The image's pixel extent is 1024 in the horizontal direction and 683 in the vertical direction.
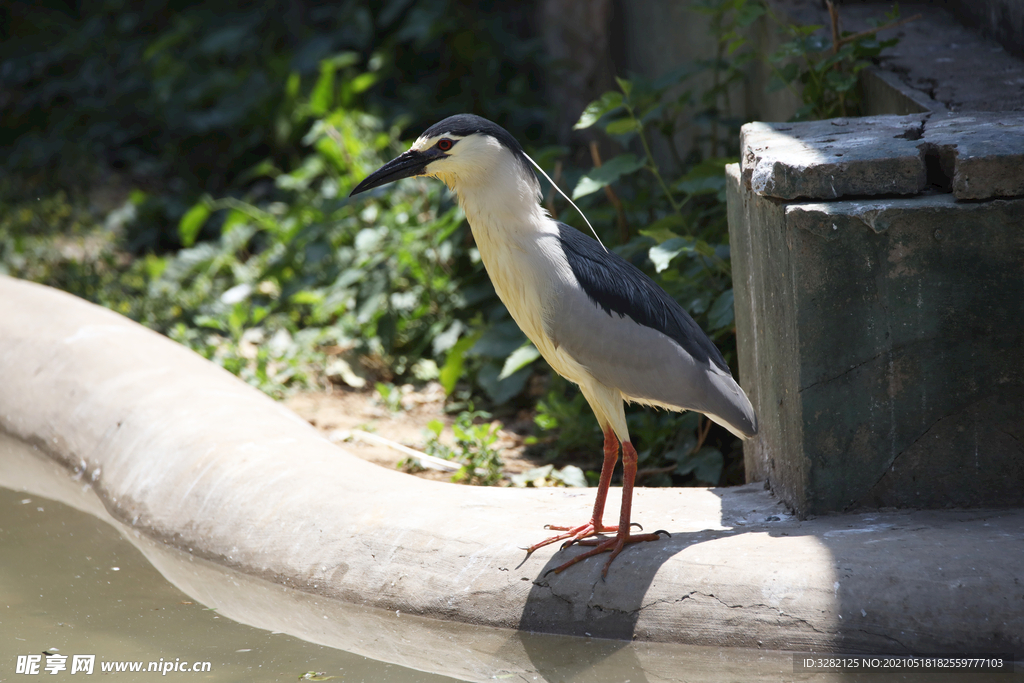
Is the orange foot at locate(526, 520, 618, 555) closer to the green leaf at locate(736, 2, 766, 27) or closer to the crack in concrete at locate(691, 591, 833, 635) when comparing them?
the crack in concrete at locate(691, 591, 833, 635)

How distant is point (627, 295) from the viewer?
2994mm

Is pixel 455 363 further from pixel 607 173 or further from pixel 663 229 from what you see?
pixel 663 229

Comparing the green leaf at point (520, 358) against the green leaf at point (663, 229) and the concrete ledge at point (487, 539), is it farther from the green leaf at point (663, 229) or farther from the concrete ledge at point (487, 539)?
the concrete ledge at point (487, 539)

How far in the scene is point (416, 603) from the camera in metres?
2.93

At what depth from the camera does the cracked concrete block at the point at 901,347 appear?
8.81 ft

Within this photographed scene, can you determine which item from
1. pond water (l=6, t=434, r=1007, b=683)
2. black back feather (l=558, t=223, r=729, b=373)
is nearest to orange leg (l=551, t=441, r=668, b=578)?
pond water (l=6, t=434, r=1007, b=683)

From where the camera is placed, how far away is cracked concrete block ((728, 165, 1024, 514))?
8.81ft

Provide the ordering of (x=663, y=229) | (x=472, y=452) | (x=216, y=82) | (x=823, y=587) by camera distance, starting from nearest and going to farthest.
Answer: (x=823, y=587) < (x=663, y=229) < (x=472, y=452) < (x=216, y=82)

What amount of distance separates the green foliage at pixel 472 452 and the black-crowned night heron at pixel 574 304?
112 cm

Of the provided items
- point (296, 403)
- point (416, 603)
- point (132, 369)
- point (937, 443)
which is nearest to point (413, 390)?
point (296, 403)

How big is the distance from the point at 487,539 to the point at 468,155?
4.01 ft

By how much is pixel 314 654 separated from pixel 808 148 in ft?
7.10

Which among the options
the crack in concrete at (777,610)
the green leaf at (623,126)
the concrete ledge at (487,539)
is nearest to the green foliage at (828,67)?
the green leaf at (623,126)

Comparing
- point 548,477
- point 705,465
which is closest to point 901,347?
point 705,465
